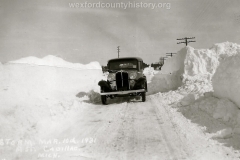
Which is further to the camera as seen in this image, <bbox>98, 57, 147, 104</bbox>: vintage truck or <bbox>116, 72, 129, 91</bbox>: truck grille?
<bbox>116, 72, 129, 91</bbox>: truck grille

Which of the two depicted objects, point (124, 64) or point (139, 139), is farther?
point (124, 64)

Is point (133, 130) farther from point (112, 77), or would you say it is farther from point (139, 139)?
point (112, 77)

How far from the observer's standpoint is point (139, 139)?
4.83 meters

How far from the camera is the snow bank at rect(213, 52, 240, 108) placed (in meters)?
6.00

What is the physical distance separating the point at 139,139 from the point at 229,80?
344 cm

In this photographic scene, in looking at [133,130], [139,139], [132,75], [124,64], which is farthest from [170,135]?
[124,64]

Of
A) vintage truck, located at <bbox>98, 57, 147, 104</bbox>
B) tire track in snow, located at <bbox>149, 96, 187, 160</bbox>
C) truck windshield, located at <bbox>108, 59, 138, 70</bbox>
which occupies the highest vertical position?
truck windshield, located at <bbox>108, 59, 138, 70</bbox>

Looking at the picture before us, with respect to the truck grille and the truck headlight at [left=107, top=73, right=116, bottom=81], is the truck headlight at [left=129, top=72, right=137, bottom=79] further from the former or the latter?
the truck headlight at [left=107, top=73, right=116, bottom=81]

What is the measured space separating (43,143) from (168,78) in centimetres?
Result: 1125

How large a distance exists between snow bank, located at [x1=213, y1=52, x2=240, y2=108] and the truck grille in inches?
156

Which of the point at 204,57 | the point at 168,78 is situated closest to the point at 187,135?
the point at 168,78

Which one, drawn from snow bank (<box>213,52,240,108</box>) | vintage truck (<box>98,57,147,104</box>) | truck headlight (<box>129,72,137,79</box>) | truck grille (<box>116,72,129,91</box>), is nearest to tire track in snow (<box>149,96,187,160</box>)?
snow bank (<box>213,52,240,108</box>)

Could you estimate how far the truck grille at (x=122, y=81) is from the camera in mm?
10383

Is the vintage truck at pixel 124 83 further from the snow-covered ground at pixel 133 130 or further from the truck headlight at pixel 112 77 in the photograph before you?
the snow-covered ground at pixel 133 130
